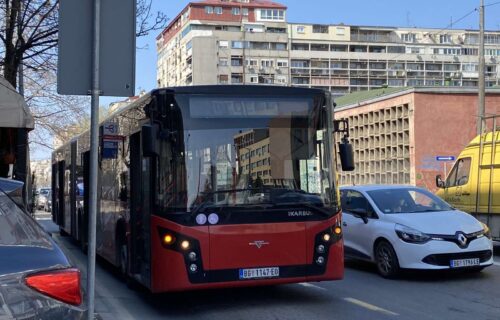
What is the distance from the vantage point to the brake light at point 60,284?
312 cm

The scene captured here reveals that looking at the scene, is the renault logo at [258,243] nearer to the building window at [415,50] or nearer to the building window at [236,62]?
the building window at [236,62]

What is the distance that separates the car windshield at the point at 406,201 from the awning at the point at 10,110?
20.7 feet

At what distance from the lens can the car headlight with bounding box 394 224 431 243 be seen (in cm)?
954

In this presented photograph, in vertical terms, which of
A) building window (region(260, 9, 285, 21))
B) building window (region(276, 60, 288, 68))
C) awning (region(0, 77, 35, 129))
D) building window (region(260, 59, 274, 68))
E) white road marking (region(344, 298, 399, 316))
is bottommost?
white road marking (region(344, 298, 399, 316))

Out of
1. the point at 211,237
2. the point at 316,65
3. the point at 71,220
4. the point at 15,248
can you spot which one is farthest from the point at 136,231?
the point at 316,65

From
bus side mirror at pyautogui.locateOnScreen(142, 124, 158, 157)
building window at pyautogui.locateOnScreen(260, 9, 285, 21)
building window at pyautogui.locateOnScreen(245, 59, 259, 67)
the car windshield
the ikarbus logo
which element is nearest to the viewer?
bus side mirror at pyautogui.locateOnScreen(142, 124, 158, 157)

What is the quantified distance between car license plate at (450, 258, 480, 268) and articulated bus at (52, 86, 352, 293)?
245 cm

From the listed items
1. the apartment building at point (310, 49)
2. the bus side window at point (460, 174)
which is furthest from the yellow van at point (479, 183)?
the apartment building at point (310, 49)

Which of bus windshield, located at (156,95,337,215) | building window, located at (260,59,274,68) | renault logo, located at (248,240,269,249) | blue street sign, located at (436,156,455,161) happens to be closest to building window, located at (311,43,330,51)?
building window, located at (260,59,274,68)

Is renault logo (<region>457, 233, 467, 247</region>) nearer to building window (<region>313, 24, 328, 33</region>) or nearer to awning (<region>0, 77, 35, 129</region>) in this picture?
awning (<region>0, 77, 35, 129</region>)

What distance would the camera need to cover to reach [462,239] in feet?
31.4

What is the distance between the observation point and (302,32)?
114 metres

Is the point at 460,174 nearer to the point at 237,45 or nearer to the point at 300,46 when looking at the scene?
the point at 237,45

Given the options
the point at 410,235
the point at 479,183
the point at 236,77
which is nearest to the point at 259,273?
the point at 410,235
